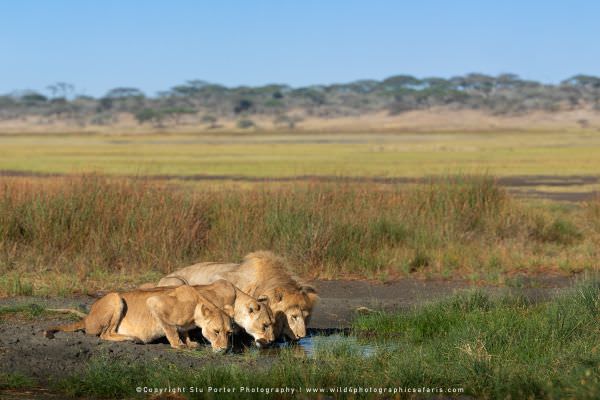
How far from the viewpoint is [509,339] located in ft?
33.0

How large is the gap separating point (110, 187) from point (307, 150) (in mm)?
49853

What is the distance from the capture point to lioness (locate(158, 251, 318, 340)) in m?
Result: 10.6

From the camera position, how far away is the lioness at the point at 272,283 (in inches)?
417

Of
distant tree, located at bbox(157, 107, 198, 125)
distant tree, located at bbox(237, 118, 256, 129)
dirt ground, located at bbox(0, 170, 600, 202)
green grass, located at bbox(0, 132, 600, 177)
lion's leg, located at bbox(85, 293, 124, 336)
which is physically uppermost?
lion's leg, located at bbox(85, 293, 124, 336)

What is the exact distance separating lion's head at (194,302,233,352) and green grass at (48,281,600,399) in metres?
0.26

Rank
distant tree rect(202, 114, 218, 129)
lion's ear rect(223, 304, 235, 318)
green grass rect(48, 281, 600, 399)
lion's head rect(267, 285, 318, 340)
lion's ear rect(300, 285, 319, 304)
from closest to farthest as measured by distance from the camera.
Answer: green grass rect(48, 281, 600, 399) < lion's ear rect(223, 304, 235, 318) < lion's head rect(267, 285, 318, 340) < lion's ear rect(300, 285, 319, 304) < distant tree rect(202, 114, 218, 129)

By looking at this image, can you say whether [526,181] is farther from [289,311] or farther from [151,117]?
[151,117]

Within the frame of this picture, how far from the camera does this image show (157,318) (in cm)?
1004

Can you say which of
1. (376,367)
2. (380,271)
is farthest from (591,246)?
(376,367)

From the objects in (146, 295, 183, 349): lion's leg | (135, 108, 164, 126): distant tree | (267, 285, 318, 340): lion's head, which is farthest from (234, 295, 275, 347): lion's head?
(135, 108, 164, 126): distant tree

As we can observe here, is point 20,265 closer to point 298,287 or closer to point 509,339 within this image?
point 298,287

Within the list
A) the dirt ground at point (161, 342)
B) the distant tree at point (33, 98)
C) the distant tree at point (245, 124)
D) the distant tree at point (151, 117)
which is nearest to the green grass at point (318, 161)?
the dirt ground at point (161, 342)

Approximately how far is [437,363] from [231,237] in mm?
8977

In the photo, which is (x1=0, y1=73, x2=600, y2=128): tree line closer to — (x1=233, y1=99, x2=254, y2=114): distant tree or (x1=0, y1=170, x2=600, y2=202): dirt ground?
(x1=233, y1=99, x2=254, y2=114): distant tree
